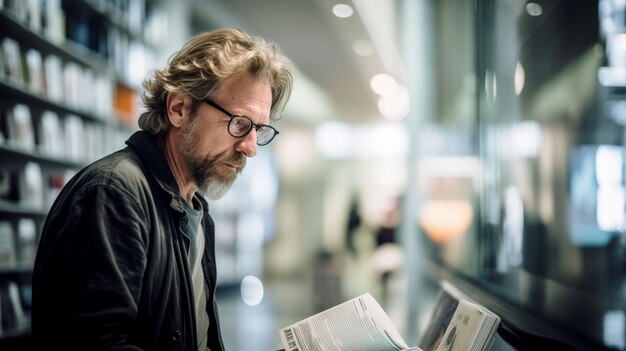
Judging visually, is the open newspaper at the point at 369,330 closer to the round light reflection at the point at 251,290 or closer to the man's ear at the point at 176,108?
the man's ear at the point at 176,108

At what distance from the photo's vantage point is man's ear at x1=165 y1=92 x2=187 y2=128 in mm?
1462

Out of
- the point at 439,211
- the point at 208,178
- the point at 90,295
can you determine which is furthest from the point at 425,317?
the point at 90,295

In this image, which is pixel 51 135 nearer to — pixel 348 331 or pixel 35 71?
pixel 35 71

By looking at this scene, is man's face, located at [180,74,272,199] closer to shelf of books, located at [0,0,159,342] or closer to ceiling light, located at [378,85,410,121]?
shelf of books, located at [0,0,159,342]

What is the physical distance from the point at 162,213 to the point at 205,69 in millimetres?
390

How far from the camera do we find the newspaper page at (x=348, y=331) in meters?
1.37

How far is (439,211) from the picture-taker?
164 inches

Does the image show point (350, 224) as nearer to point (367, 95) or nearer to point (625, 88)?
point (367, 95)

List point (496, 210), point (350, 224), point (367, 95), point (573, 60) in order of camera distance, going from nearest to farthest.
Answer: point (573, 60), point (496, 210), point (350, 224), point (367, 95)

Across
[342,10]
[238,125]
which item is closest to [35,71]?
[238,125]

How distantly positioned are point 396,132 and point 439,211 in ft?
26.3

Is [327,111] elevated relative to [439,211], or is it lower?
elevated

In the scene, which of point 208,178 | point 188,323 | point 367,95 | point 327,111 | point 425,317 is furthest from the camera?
point 327,111

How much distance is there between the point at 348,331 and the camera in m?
1.40
